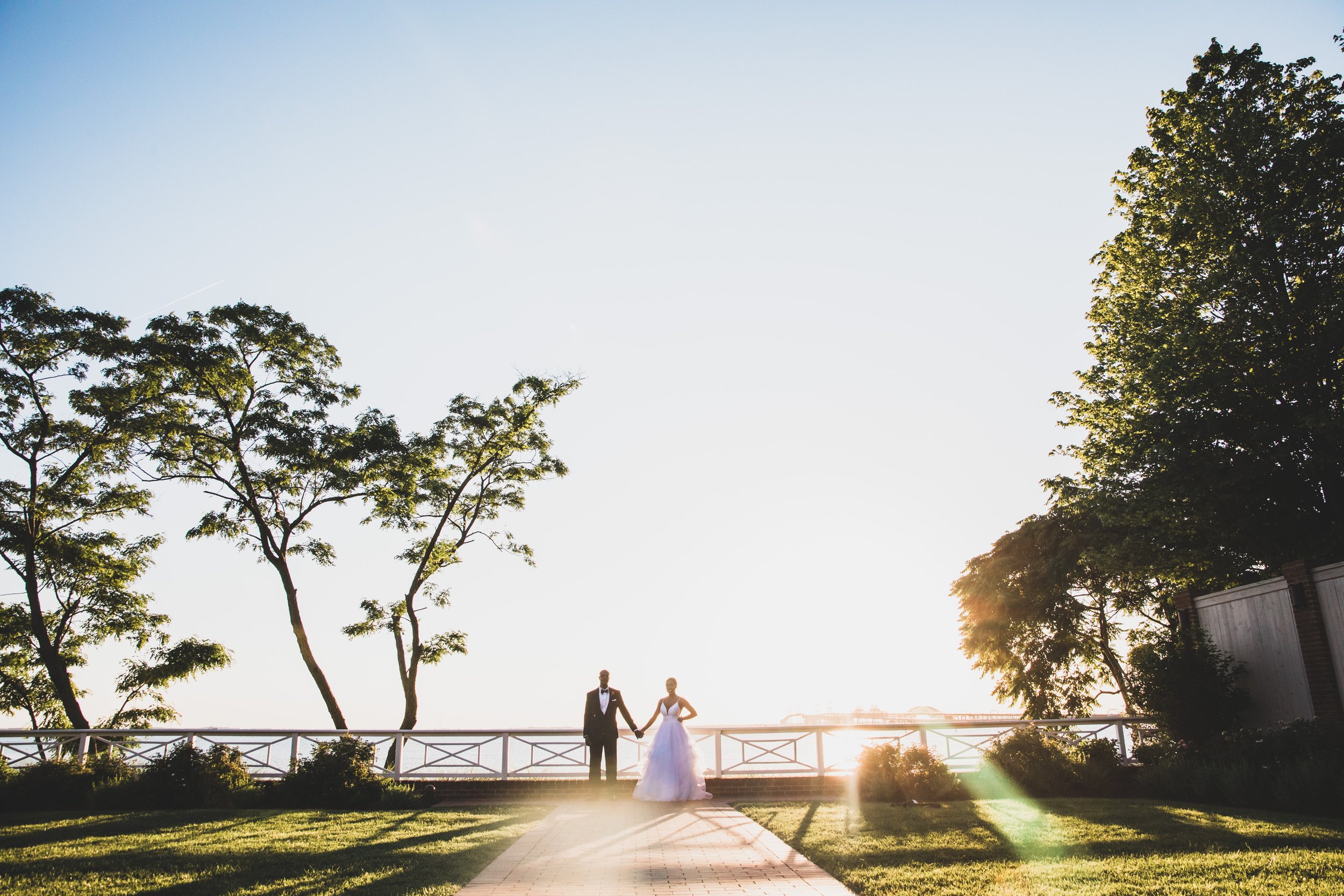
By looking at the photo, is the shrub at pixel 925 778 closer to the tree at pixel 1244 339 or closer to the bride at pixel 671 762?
the bride at pixel 671 762

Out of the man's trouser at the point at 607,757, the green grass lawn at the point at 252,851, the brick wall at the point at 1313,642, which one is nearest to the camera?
the green grass lawn at the point at 252,851

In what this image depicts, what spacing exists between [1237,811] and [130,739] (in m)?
20.3

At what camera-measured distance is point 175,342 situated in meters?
20.6

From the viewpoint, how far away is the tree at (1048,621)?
29312 millimetres

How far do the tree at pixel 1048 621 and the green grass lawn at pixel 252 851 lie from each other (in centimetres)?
2342

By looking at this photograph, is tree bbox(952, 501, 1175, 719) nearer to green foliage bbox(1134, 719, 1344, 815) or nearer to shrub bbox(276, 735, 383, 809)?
green foliage bbox(1134, 719, 1344, 815)

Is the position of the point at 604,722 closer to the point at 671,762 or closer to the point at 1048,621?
the point at 671,762

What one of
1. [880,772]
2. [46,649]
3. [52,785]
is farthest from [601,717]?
[46,649]

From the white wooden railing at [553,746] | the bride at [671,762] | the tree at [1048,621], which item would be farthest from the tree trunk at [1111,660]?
the bride at [671,762]

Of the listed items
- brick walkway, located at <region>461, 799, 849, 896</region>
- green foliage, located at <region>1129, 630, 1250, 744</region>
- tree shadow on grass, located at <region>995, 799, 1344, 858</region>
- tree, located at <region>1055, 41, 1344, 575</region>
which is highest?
tree, located at <region>1055, 41, 1344, 575</region>

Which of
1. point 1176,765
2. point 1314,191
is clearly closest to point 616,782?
point 1176,765

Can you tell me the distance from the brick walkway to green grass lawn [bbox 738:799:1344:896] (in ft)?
1.35

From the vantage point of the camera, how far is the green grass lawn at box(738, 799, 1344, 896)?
655 centimetres

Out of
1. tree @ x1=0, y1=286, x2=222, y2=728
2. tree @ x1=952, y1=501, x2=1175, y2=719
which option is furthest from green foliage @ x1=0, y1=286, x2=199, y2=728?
tree @ x1=952, y1=501, x2=1175, y2=719
